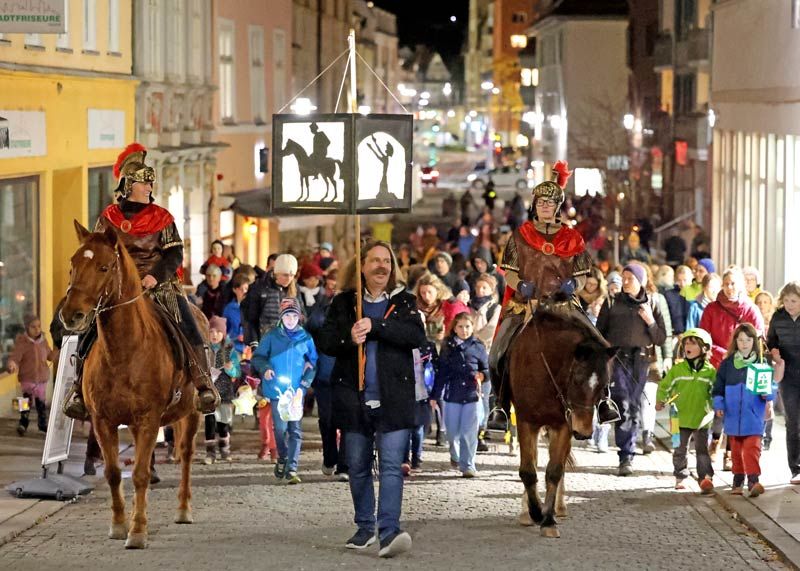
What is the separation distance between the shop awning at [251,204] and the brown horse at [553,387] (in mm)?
24012

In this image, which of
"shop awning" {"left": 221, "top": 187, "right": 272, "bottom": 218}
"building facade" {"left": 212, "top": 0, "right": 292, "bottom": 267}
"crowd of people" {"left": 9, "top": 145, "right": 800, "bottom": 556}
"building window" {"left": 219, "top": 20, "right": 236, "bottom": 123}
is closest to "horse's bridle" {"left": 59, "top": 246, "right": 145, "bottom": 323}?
"crowd of people" {"left": 9, "top": 145, "right": 800, "bottom": 556}

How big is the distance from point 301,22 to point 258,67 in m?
7.33

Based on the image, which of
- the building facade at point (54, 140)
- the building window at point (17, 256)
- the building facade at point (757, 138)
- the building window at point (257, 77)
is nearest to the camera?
the building window at point (17, 256)

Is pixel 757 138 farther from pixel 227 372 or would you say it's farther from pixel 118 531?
pixel 118 531

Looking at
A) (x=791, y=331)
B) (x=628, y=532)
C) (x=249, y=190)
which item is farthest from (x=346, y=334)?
(x=249, y=190)

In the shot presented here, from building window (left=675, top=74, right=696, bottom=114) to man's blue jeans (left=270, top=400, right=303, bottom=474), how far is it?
34.1 meters

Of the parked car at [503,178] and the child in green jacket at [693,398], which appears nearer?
the child in green jacket at [693,398]

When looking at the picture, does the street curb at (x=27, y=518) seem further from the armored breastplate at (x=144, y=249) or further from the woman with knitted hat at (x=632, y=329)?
the woman with knitted hat at (x=632, y=329)

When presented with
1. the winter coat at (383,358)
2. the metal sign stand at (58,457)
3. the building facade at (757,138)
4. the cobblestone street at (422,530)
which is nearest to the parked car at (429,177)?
the building facade at (757,138)

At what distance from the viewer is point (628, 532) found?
511 inches

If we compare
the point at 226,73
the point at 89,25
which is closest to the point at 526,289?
the point at 89,25

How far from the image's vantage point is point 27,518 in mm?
13203

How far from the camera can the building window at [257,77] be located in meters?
41.0

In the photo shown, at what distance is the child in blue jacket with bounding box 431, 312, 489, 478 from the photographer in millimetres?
A: 16172
